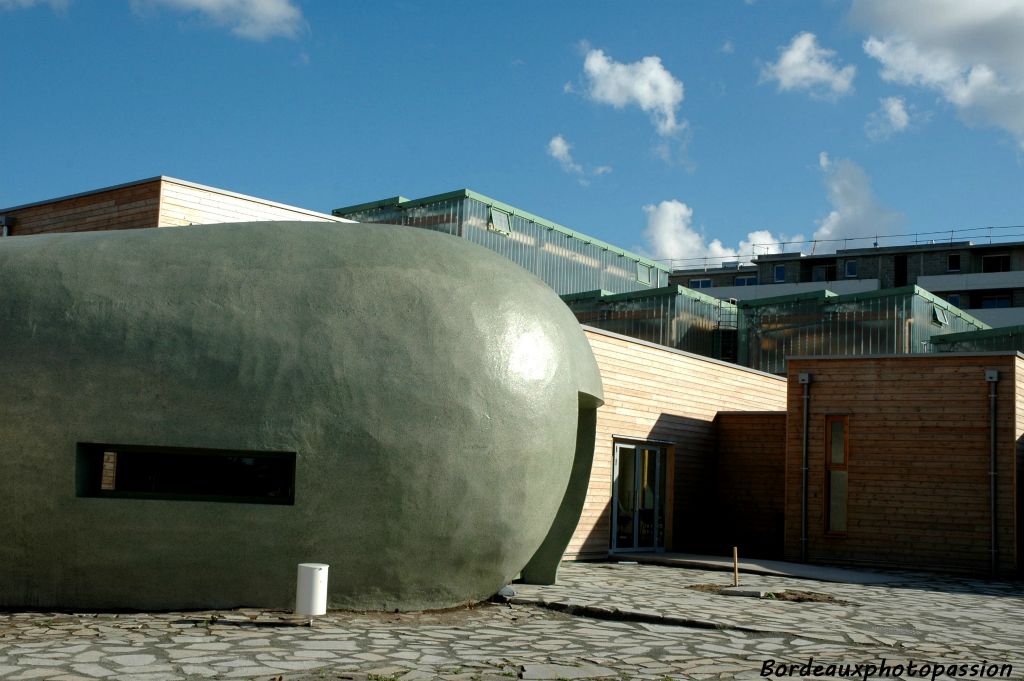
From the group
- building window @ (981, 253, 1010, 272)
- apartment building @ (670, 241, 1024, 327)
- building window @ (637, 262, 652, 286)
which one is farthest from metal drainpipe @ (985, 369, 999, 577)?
building window @ (981, 253, 1010, 272)

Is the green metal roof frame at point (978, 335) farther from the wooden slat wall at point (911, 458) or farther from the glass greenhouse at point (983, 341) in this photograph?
the wooden slat wall at point (911, 458)

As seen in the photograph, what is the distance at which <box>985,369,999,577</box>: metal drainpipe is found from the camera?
16.9 m

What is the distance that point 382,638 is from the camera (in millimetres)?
8508

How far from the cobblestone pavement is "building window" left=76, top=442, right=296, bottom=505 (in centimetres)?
104

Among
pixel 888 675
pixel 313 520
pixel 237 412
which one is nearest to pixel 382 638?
pixel 313 520

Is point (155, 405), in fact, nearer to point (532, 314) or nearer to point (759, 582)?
point (532, 314)

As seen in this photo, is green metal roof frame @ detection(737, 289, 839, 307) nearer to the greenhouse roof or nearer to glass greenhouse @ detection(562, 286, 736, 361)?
the greenhouse roof

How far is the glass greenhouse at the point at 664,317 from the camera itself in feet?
91.0

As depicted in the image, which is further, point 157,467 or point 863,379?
point 863,379

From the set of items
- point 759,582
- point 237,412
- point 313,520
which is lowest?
point 759,582

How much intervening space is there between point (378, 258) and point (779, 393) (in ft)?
51.1

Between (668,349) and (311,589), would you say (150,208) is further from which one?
(668,349)

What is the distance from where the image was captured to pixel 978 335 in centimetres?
2775

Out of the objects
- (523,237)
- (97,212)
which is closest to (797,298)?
(523,237)
